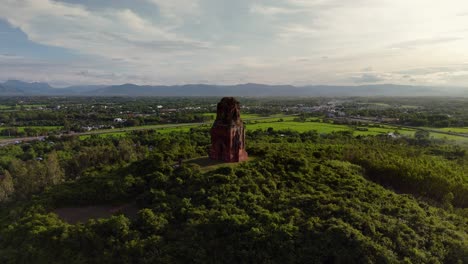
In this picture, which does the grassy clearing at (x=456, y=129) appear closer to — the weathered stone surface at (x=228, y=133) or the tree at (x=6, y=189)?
the weathered stone surface at (x=228, y=133)

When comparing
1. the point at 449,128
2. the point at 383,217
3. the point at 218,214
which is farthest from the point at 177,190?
the point at 449,128

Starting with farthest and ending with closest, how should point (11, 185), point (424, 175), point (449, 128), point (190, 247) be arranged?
point (449, 128)
point (11, 185)
point (424, 175)
point (190, 247)

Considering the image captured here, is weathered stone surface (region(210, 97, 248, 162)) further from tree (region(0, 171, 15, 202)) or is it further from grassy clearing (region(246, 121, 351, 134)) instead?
grassy clearing (region(246, 121, 351, 134))

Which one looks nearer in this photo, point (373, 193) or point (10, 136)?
point (373, 193)

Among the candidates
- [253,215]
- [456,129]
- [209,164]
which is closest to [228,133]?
[209,164]

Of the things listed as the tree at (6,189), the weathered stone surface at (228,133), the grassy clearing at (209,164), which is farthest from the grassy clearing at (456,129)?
the tree at (6,189)

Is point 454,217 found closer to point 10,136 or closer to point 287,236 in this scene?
point 287,236

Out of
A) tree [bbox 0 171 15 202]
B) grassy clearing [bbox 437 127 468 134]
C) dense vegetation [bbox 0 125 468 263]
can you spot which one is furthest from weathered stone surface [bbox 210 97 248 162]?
grassy clearing [bbox 437 127 468 134]

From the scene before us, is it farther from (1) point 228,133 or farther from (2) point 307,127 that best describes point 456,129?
(1) point 228,133

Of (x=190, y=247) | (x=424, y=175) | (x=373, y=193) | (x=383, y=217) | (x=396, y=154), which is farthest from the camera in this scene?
(x=396, y=154)
